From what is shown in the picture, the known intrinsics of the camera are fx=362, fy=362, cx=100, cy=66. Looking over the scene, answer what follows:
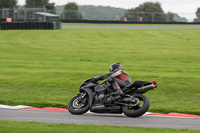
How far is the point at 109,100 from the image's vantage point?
902 cm

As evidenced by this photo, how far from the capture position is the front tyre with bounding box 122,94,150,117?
8.38 metres

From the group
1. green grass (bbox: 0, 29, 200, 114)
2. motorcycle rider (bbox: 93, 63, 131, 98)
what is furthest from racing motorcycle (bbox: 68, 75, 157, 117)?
green grass (bbox: 0, 29, 200, 114)

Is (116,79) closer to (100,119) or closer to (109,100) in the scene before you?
(109,100)

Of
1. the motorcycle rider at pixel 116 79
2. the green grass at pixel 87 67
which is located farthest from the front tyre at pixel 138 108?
the green grass at pixel 87 67

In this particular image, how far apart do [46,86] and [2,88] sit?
5.24 feet

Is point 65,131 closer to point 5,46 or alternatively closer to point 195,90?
point 195,90

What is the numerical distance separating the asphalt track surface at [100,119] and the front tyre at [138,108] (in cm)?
12

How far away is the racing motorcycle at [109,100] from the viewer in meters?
8.52

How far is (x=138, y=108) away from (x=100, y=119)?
95 centimetres

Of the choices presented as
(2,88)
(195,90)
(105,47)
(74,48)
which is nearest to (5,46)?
(74,48)

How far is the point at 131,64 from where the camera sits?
19.0 m

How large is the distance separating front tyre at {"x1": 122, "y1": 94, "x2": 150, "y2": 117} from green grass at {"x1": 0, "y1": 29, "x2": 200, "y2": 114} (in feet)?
4.37

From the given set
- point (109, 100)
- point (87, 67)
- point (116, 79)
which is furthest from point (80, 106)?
point (87, 67)

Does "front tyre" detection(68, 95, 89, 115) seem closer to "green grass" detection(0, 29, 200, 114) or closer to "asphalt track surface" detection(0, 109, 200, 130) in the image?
"asphalt track surface" detection(0, 109, 200, 130)
